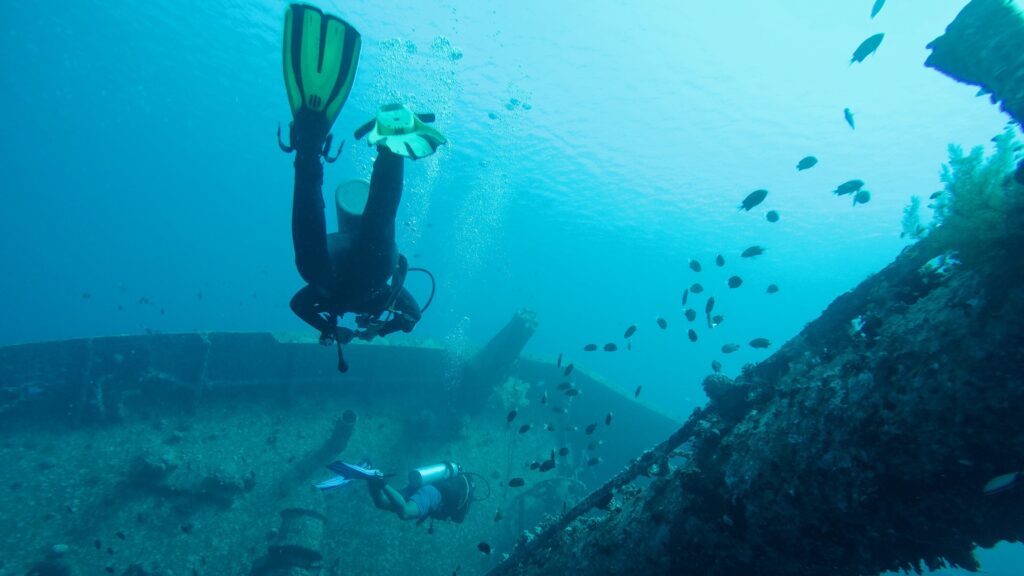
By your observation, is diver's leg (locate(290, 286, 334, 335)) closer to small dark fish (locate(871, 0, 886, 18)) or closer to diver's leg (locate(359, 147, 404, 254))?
diver's leg (locate(359, 147, 404, 254))

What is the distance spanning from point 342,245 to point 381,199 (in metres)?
0.63

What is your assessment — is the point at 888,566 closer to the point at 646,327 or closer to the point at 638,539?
the point at 638,539

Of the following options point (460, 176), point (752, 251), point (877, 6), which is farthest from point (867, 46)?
point (460, 176)

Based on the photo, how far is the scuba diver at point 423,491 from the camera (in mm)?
7609

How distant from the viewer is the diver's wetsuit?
345 cm

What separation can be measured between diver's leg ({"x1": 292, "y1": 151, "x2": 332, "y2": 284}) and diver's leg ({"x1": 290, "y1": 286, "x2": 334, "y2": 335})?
0.40m

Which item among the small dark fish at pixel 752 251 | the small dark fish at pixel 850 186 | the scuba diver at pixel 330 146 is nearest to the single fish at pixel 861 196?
the small dark fish at pixel 850 186

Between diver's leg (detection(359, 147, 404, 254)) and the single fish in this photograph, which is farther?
the single fish

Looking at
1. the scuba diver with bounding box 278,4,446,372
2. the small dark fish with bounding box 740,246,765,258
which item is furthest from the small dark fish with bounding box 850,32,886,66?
the scuba diver with bounding box 278,4,446,372

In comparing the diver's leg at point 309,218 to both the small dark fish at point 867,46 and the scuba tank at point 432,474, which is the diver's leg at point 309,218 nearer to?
the scuba tank at point 432,474

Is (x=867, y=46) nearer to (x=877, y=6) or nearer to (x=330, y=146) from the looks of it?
(x=877, y=6)

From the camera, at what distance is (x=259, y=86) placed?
142 ft

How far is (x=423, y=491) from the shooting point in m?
8.46

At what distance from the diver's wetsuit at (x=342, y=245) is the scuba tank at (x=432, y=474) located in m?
5.49
